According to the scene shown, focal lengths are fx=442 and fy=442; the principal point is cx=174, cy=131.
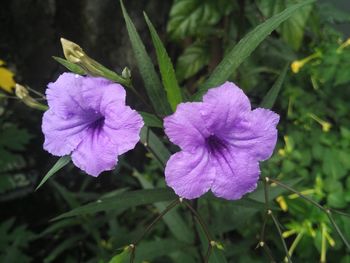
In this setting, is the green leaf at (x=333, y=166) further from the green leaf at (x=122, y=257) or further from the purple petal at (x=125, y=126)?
the purple petal at (x=125, y=126)

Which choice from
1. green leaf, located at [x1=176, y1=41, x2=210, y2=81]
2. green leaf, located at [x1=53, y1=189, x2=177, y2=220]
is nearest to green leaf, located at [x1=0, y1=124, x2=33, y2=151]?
green leaf, located at [x1=176, y1=41, x2=210, y2=81]

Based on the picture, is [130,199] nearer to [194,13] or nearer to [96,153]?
[96,153]

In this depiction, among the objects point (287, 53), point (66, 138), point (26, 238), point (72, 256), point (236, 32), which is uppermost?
point (66, 138)

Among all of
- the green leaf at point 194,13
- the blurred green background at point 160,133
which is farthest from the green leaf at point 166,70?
the green leaf at point 194,13

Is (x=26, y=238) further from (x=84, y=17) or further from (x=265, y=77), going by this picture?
(x=265, y=77)

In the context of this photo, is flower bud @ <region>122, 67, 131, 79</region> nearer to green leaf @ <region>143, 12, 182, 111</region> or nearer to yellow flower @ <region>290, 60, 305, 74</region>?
green leaf @ <region>143, 12, 182, 111</region>

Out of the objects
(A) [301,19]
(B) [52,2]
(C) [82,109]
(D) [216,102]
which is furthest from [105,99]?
(B) [52,2]
